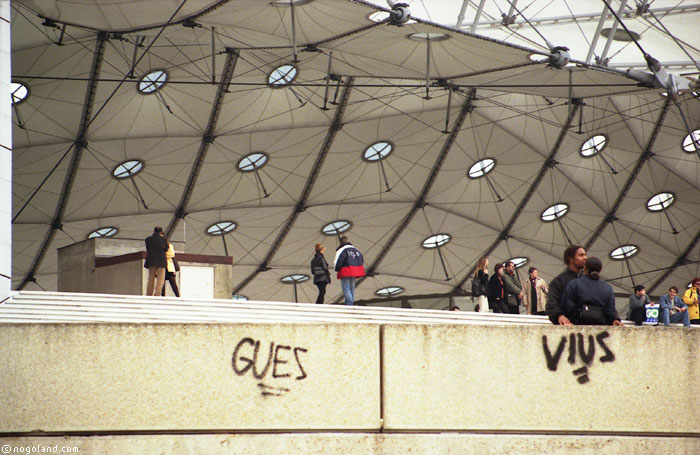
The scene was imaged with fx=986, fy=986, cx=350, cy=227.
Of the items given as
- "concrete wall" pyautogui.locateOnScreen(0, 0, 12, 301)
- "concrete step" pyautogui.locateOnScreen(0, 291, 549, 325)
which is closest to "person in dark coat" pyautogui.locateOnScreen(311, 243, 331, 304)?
"concrete step" pyautogui.locateOnScreen(0, 291, 549, 325)

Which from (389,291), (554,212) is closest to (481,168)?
(554,212)

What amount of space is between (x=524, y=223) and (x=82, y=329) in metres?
36.3

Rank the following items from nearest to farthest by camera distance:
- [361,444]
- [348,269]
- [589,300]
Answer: [361,444] < [589,300] < [348,269]

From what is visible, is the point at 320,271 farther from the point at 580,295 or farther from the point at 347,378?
the point at 347,378

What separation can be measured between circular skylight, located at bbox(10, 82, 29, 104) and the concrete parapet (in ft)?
74.3

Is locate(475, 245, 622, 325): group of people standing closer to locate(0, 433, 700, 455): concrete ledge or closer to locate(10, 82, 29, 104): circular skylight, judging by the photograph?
locate(0, 433, 700, 455): concrete ledge

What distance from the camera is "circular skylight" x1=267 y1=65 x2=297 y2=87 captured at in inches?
1268

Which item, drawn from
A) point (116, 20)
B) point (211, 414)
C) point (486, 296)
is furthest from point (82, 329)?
point (116, 20)

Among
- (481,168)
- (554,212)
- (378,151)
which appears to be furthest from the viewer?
(554,212)

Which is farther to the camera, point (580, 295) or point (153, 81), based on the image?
point (153, 81)

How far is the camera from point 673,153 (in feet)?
134

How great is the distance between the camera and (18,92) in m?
29.0

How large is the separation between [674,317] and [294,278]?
2393 centimetres

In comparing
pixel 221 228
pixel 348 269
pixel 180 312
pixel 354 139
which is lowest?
pixel 180 312
